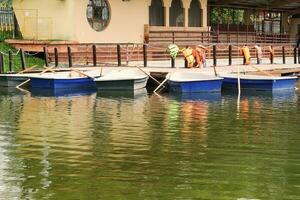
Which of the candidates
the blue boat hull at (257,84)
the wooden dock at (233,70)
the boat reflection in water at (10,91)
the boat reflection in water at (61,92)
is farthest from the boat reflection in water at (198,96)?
the boat reflection in water at (10,91)

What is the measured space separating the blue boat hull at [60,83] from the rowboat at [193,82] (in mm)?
3355

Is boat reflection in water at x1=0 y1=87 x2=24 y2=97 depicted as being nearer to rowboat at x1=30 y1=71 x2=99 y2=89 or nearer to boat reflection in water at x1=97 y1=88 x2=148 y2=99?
rowboat at x1=30 y1=71 x2=99 y2=89

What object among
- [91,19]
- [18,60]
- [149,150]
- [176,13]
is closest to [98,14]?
[91,19]

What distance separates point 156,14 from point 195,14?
3.38m

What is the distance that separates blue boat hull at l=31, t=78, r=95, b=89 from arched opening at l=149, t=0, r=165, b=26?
12098mm

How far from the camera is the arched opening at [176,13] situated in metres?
37.6

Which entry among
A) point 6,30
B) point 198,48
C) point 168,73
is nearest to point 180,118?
point 168,73

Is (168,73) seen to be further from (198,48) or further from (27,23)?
(27,23)

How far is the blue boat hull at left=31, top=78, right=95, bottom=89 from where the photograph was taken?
79.7ft

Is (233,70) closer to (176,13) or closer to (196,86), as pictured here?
(196,86)

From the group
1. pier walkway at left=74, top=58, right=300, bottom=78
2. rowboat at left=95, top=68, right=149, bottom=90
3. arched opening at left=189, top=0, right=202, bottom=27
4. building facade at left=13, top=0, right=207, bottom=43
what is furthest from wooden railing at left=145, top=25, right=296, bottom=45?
rowboat at left=95, top=68, right=149, bottom=90

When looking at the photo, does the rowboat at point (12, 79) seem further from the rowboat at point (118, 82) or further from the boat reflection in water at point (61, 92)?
the rowboat at point (118, 82)

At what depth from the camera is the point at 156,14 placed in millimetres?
36750

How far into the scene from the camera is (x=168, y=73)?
25.6 m
